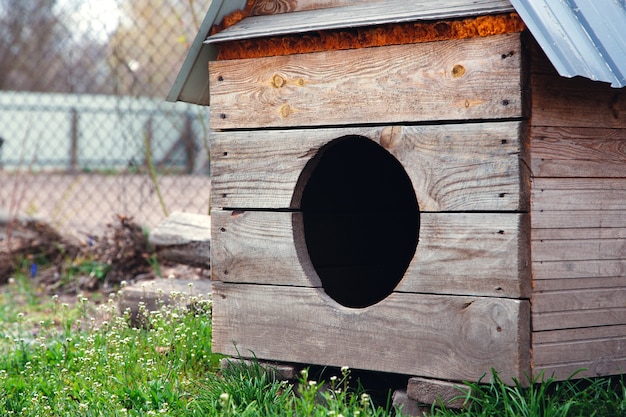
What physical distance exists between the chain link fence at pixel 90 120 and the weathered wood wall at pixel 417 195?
9.30 feet

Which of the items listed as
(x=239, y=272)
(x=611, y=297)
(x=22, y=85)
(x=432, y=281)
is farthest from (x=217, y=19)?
(x=22, y=85)

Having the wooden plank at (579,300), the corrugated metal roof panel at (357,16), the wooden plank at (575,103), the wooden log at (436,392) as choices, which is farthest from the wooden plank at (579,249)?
the corrugated metal roof panel at (357,16)

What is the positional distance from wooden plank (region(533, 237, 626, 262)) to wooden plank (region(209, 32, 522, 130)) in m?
0.46

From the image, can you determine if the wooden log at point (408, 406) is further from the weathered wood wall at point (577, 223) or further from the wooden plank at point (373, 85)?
the wooden plank at point (373, 85)

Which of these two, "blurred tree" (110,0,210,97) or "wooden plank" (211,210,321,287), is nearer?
"wooden plank" (211,210,321,287)

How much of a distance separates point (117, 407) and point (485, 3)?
199cm

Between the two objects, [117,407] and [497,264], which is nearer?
[497,264]

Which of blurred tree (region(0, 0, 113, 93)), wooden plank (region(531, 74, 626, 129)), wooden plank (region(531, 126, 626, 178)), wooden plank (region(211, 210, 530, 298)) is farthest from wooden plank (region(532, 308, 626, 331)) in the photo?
blurred tree (region(0, 0, 113, 93))

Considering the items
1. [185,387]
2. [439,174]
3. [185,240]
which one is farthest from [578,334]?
[185,240]

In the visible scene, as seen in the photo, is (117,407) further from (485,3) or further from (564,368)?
(485,3)

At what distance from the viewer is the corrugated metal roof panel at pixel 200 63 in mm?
3354

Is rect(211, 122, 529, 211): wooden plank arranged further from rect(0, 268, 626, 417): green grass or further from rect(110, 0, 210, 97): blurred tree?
rect(110, 0, 210, 97): blurred tree

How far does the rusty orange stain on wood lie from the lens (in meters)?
2.74

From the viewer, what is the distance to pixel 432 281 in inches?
113
